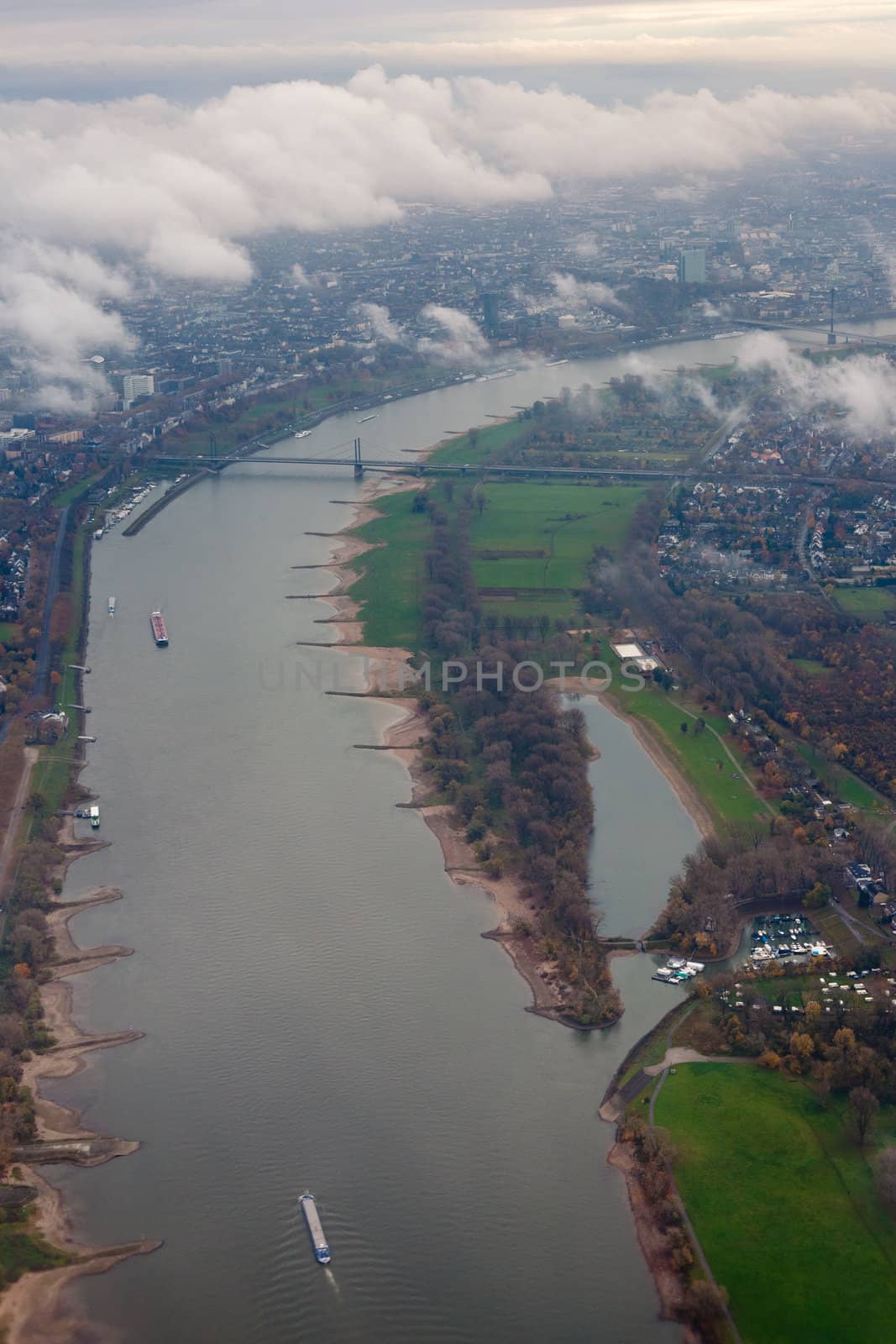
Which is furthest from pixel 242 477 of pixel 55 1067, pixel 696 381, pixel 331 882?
pixel 55 1067

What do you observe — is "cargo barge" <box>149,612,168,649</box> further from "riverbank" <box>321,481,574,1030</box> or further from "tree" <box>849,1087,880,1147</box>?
"tree" <box>849,1087,880,1147</box>

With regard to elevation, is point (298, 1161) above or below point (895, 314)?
below

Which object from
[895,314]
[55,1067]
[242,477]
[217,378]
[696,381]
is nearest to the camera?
[55,1067]

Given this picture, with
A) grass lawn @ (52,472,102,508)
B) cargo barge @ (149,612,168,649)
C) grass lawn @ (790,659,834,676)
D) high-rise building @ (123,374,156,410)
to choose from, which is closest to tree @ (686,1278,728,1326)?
grass lawn @ (790,659,834,676)

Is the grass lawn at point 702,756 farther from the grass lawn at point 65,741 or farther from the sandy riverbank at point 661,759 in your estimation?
the grass lawn at point 65,741

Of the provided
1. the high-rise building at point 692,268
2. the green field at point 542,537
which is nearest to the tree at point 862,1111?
the green field at point 542,537

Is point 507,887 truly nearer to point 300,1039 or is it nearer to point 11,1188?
point 300,1039
